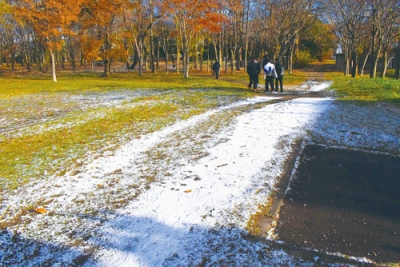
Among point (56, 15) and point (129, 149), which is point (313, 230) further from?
point (56, 15)

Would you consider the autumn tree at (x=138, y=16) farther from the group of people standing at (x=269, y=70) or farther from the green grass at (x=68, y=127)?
the green grass at (x=68, y=127)

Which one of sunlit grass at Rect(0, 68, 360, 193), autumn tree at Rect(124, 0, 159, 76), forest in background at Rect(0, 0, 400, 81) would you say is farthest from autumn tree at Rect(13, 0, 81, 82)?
sunlit grass at Rect(0, 68, 360, 193)

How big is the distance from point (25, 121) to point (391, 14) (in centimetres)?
3091

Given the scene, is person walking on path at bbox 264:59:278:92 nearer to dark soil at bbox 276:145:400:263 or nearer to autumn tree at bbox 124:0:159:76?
dark soil at bbox 276:145:400:263

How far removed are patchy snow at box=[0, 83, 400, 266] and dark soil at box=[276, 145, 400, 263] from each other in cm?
39

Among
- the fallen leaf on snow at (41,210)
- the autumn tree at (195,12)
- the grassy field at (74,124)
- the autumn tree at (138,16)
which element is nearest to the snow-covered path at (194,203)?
the fallen leaf on snow at (41,210)

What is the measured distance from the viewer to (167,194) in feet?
14.6

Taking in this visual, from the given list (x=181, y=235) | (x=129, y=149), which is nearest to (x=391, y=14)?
(x=129, y=149)

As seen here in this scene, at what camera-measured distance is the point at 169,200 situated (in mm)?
4293

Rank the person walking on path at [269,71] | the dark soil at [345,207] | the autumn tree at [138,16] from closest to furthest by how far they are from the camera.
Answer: the dark soil at [345,207]
the person walking on path at [269,71]
the autumn tree at [138,16]

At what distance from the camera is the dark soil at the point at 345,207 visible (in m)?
3.33

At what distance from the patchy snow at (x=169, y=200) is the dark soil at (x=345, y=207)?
0.39 metres

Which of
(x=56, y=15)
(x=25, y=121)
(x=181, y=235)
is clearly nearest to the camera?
(x=181, y=235)

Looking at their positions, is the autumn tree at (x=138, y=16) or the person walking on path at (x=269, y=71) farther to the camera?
the autumn tree at (x=138, y=16)
